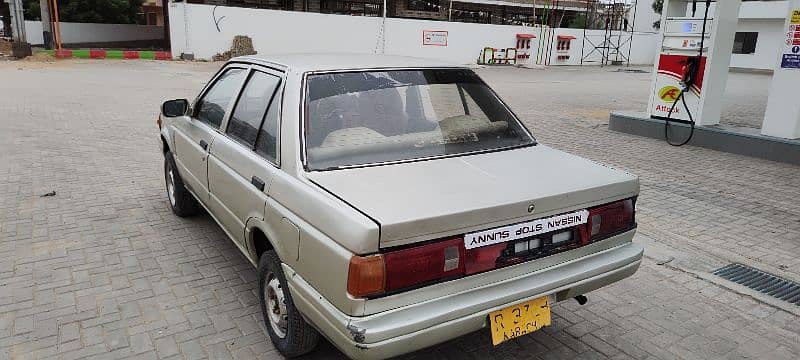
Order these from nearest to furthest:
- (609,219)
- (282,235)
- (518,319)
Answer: (518,319)
(282,235)
(609,219)

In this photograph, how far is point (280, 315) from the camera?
10.1ft

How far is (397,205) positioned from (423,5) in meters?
35.9

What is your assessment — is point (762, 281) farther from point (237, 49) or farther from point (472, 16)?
point (472, 16)

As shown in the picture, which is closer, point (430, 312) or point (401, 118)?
point (430, 312)

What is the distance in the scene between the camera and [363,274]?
2281 mm

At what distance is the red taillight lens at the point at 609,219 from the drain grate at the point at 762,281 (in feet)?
5.57

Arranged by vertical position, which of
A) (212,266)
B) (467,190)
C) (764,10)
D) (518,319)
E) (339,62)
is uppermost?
(764,10)

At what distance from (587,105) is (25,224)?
13.0 metres

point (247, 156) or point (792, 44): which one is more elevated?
point (792, 44)

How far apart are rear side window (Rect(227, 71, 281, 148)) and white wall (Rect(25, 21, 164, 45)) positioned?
3110 centimetres

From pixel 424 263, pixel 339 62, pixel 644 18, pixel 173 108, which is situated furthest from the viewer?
pixel 644 18

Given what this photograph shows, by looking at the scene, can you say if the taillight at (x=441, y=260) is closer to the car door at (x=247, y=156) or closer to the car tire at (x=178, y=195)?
the car door at (x=247, y=156)

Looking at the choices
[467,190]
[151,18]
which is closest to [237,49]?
[467,190]

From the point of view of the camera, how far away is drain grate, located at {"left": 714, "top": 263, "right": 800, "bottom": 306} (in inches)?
158
